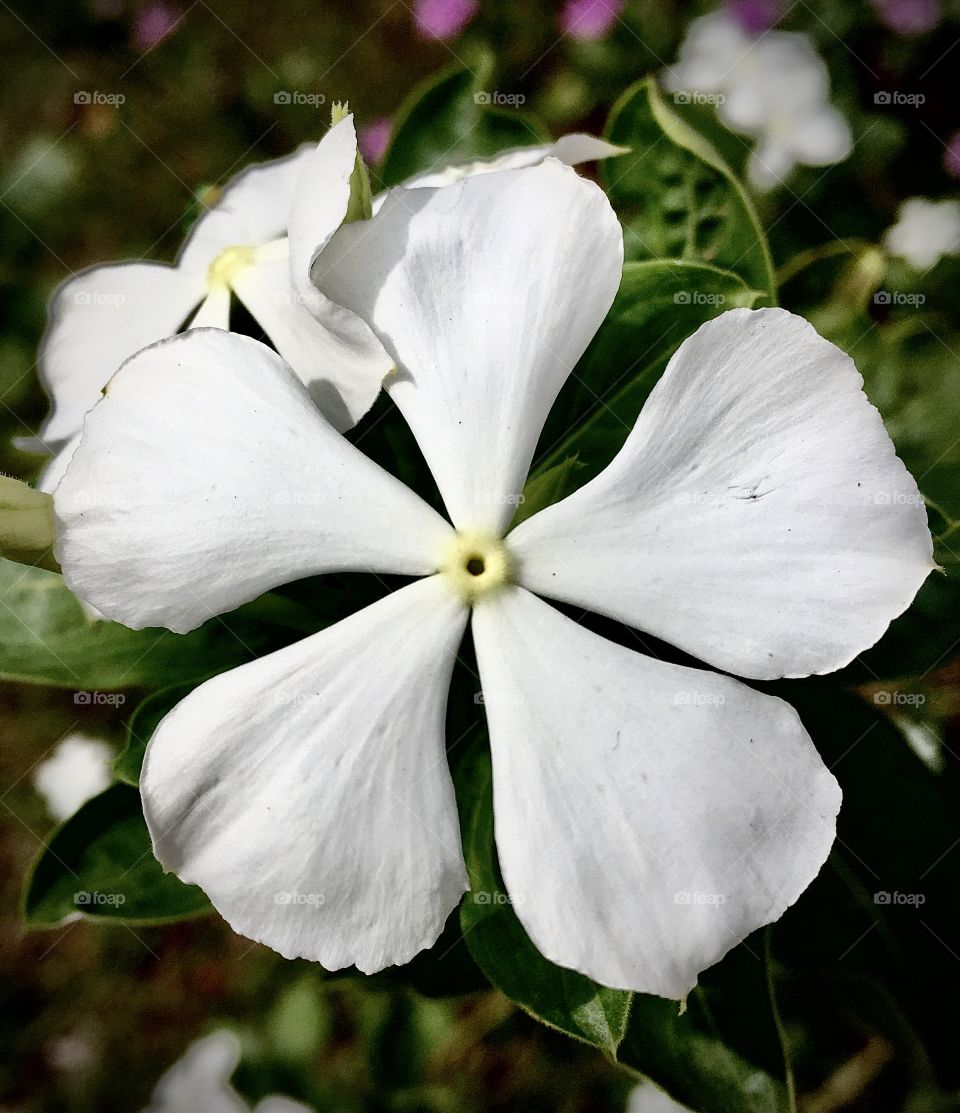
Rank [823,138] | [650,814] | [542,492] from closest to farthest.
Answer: [650,814] → [542,492] → [823,138]

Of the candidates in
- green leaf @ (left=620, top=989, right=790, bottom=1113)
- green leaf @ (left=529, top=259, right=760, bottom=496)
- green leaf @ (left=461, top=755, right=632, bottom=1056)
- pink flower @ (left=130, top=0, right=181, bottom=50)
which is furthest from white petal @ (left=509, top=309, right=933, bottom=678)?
pink flower @ (left=130, top=0, right=181, bottom=50)

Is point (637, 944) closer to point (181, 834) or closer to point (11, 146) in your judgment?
point (181, 834)

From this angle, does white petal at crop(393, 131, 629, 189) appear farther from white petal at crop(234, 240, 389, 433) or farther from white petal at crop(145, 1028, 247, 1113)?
white petal at crop(145, 1028, 247, 1113)

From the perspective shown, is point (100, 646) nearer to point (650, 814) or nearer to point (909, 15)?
point (650, 814)

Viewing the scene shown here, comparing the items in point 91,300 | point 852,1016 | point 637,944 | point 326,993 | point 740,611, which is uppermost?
point 91,300

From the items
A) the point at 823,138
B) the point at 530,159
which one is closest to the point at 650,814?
the point at 530,159

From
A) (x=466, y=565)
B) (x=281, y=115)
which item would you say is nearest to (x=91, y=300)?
(x=466, y=565)
